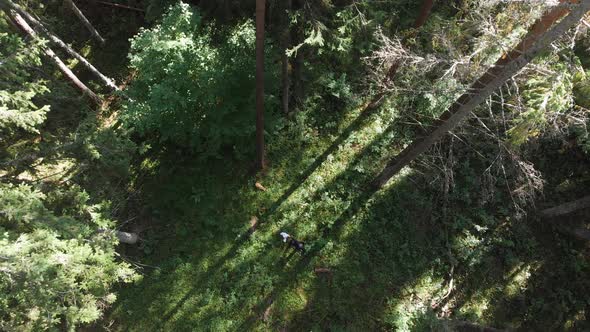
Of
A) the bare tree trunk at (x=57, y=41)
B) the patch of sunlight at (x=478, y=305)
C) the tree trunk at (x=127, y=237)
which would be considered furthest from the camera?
the patch of sunlight at (x=478, y=305)

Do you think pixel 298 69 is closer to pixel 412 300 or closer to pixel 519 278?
pixel 412 300

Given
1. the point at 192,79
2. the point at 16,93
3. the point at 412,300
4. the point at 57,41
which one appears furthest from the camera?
the point at 57,41

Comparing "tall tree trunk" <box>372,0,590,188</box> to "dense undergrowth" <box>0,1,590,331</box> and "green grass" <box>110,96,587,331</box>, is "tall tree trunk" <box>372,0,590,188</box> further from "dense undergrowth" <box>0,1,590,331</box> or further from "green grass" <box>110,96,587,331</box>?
"green grass" <box>110,96,587,331</box>

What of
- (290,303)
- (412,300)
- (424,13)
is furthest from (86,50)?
(412,300)

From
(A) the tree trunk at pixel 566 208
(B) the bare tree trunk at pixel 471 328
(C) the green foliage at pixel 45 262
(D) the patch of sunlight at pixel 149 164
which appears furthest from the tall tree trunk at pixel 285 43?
(A) the tree trunk at pixel 566 208

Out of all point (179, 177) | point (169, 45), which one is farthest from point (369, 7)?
point (179, 177)

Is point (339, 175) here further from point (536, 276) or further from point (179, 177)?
point (536, 276)

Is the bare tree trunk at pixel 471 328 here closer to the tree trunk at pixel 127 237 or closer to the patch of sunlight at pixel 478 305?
the patch of sunlight at pixel 478 305
